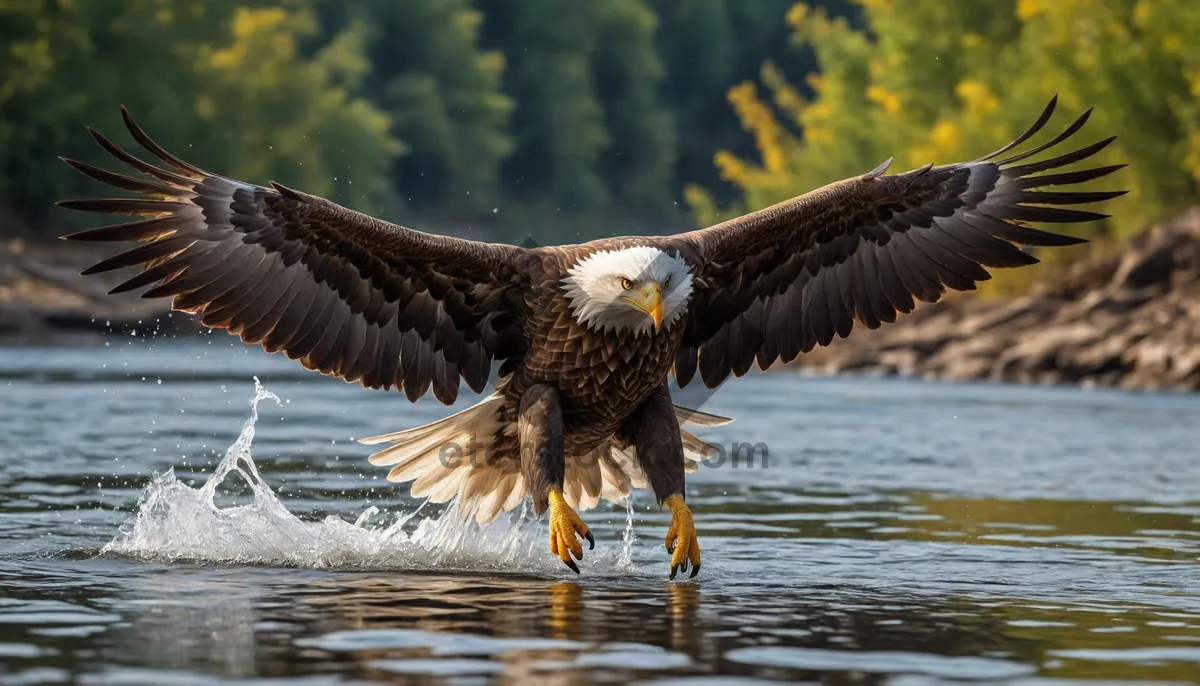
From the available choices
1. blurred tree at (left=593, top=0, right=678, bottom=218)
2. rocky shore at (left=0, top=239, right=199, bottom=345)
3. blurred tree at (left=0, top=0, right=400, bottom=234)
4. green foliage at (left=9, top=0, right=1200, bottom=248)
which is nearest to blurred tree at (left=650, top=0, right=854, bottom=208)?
green foliage at (left=9, top=0, right=1200, bottom=248)

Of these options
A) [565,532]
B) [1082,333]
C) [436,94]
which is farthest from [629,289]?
[436,94]

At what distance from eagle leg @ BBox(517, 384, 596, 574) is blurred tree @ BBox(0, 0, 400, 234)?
31.9 meters

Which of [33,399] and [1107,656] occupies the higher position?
[33,399]

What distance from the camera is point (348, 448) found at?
15.6 metres

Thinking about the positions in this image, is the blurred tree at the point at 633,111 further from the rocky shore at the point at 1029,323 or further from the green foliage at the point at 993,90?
the rocky shore at the point at 1029,323

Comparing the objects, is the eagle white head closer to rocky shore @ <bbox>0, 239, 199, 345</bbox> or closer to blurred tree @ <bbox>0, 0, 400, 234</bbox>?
rocky shore @ <bbox>0, 239, 199, 345</bbox>

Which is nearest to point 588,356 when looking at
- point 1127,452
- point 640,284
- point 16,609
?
point 640,284

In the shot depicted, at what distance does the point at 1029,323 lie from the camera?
95.2 feet

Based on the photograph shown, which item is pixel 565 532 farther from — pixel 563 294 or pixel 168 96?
pixel 168 96

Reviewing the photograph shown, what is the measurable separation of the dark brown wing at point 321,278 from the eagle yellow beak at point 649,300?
0.78 m

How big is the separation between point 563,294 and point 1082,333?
1938 cm

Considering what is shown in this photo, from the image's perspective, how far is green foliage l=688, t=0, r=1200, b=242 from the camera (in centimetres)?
3061

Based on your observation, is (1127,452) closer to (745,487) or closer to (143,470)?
(745,487)

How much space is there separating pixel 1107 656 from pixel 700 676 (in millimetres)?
1484
